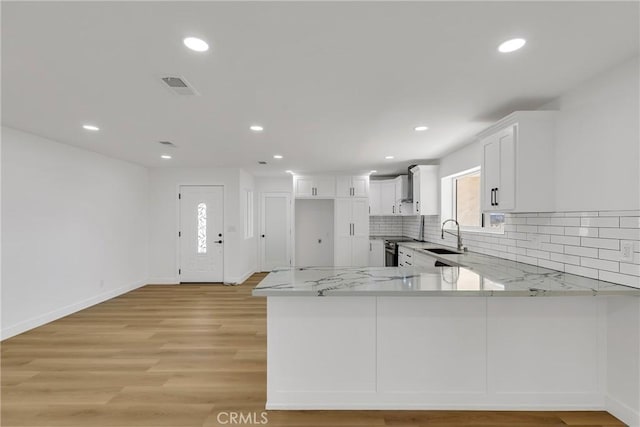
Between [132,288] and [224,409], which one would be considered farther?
[132,288]

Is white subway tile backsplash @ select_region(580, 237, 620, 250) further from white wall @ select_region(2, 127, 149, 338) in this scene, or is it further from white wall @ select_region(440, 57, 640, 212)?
white wall @ select_region(2, 127, 149, 338)

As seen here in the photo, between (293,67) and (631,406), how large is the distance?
125 inches

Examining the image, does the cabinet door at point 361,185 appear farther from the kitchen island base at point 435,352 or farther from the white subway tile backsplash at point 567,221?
the kitchen island base at point 435,352

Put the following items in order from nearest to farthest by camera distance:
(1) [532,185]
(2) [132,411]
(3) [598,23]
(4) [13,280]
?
(3) [598,23]
(2) [132,411]
(1) [532,185]
(4) [13,280]

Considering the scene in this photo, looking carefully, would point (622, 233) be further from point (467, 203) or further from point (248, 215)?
point (248, 215)

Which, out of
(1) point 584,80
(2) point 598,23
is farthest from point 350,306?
(1) point 584,80

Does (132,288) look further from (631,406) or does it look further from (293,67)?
(631,406)

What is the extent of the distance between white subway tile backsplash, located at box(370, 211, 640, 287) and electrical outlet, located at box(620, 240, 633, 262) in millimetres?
24

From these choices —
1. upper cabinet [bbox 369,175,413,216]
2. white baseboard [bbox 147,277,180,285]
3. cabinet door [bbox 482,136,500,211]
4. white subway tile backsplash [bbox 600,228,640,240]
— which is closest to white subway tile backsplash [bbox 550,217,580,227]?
white subway tile backsplash [bbox 600,228,640,240]

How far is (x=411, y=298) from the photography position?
227 centimetres

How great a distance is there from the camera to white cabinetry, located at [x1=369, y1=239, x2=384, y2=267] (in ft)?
23.0

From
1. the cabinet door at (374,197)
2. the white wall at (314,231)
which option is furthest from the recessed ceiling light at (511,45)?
the white wall at (314,231)

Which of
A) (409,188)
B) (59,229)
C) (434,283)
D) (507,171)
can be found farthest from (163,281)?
(507,171)

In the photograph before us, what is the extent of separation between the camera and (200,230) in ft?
21.4
